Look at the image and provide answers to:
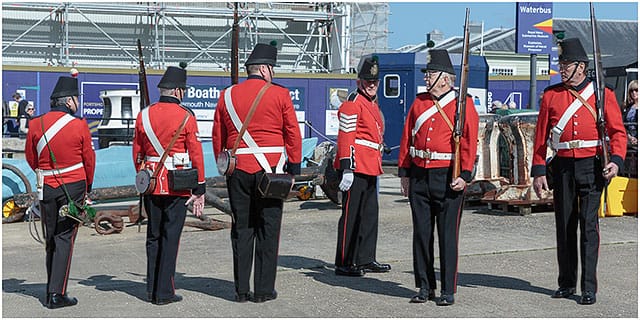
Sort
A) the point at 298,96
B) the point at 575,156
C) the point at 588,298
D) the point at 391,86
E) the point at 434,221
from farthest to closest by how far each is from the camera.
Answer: the point at 298,96
the point at 391,86
the point at 434,221
the point at 575,156
the point at 588,298

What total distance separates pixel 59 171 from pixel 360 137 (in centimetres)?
267

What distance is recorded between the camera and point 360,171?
902cm

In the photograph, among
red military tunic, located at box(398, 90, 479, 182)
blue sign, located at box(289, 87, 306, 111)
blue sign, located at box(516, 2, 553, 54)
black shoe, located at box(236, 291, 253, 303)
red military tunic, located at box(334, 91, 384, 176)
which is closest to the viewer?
red military tunic, located at box(398, 90, 479, 182)

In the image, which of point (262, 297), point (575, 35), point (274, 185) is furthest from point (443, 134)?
point (575, 35)

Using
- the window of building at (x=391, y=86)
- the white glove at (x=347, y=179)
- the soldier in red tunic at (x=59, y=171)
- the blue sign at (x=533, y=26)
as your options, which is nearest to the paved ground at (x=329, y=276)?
the soldier in red tunic at (x=59, y=171)

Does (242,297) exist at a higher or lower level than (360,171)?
lower

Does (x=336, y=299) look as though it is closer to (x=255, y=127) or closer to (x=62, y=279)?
(x=255, y=127)

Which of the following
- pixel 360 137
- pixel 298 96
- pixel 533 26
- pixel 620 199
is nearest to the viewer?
pixel 360 137

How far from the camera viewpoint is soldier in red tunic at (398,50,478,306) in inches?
294

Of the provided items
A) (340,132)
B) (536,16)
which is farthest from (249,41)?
(340,132)

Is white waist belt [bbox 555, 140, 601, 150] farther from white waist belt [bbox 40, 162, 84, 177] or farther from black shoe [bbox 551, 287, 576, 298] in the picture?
white waist belt [bbox 40, 162, 84, 177]

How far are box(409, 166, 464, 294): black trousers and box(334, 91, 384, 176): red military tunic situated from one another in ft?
3.96

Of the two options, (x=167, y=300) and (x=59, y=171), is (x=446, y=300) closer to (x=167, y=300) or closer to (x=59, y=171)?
(x=167, y=300)

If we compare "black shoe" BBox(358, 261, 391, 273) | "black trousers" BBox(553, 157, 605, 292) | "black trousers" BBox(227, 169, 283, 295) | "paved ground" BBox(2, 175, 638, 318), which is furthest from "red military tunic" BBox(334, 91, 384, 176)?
"black trousers" BBox(553, 157, 605, 292)
